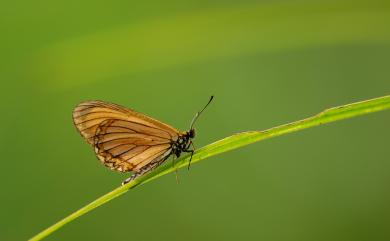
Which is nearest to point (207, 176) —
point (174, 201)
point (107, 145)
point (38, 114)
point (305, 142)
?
point (174, 201)

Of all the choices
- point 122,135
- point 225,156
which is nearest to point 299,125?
point 122,135

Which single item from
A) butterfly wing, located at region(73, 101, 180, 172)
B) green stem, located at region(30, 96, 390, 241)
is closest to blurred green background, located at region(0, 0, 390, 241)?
butterfly wing, located at region(73, 101, 180, 172)

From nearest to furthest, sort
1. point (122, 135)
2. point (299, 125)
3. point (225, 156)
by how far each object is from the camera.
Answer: point (299, 125), point (122, 135), point (225, 156)

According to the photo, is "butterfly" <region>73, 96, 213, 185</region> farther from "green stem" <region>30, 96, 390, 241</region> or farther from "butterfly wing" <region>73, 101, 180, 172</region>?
"green stem" <region>30, 96, 390, 241</region>

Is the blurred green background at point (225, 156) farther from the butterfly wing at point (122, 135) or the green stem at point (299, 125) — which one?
the green stem at point (299, 125)

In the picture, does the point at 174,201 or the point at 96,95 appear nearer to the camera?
the point at 174,201

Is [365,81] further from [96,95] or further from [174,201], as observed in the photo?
[96,95]

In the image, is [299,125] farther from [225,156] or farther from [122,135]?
[225,156]
